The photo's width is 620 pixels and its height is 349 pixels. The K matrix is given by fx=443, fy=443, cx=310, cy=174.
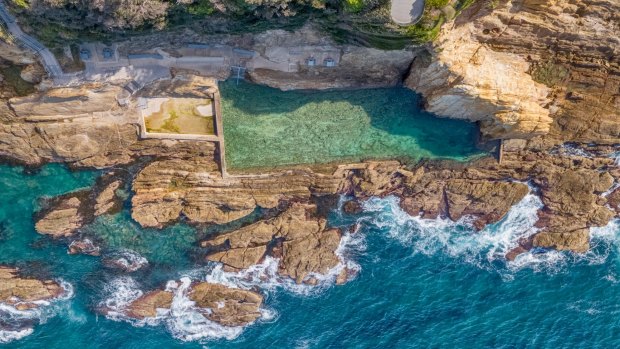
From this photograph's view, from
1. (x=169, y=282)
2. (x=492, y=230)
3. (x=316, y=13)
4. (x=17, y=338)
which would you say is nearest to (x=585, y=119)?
(x=492, y=230)

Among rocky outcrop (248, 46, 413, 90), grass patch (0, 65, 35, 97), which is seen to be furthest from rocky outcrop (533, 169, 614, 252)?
grass patch (0, 65, 35, 97)

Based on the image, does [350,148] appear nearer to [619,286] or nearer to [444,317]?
[444,317]

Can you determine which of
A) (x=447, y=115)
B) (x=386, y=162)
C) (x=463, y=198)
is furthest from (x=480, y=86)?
(x=463, y=198)

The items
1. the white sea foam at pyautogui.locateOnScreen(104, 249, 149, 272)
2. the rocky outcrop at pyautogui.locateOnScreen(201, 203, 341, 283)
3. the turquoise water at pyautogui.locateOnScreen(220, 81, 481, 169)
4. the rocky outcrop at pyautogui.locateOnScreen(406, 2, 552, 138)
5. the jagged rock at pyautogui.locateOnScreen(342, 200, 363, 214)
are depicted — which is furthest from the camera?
the jagged rock at pyautogui.locateOnScreen(342, 200, 363, 214)

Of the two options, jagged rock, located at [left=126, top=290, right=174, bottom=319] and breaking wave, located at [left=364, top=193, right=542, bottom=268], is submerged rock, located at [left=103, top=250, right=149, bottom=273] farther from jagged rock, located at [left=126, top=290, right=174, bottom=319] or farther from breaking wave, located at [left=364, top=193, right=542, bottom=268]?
breaking wave, located at [left=364, top=193, right=542, bottom=268]

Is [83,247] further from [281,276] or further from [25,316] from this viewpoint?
[281,276]

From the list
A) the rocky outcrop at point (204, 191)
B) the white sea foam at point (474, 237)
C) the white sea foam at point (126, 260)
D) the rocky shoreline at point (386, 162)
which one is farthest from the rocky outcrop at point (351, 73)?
the white sea foam at point (126, 260)
